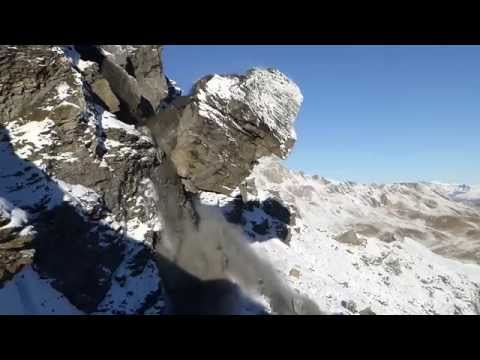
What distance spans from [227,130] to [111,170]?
339 inches

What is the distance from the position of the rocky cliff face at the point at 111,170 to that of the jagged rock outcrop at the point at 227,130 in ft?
0.23

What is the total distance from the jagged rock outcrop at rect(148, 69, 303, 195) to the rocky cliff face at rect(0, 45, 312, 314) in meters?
0.07

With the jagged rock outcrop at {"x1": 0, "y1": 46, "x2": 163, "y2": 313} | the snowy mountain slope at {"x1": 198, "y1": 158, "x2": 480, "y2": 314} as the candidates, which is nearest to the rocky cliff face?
the jagged rock outcrop at {"x1": 0, "y1": 46, "x2": 163, "y2": 313}

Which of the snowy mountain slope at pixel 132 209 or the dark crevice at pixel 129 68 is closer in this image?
the snowy mountain slope at pixel 132 209

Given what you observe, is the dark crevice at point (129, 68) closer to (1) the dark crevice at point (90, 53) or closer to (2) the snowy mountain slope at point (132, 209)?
(2) the snowy mountain slope at point (132, 209)

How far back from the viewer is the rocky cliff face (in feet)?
61.3

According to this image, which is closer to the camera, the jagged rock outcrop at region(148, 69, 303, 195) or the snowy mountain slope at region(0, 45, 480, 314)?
the snowy mountain slope at region(0, 45, 480, 314)

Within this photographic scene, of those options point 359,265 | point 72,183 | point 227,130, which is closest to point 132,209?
point 72,183

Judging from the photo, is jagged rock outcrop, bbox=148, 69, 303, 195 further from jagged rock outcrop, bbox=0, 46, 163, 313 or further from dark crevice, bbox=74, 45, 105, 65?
dark crevice, bbox=74, 45, 105, 65

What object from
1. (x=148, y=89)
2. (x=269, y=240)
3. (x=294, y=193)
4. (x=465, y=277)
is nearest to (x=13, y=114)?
(x=148, y=89)

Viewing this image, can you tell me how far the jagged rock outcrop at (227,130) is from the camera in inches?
1111

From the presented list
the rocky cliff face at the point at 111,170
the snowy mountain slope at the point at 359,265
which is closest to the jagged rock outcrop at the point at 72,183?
the rocky cliff face at the point at 111,170
